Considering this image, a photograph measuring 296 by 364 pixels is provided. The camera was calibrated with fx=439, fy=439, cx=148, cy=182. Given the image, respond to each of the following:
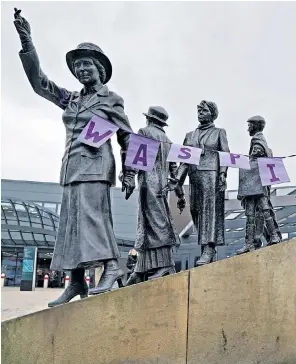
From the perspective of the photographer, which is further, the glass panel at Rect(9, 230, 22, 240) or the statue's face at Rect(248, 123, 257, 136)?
the glass panel at Rect(9, 230, 22, 240)

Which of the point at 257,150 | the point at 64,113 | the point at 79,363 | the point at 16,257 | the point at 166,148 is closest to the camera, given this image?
the point at 79,363

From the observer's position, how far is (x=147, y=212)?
4.98 metres

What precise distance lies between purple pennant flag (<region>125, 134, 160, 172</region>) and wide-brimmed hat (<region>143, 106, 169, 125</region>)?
83cm

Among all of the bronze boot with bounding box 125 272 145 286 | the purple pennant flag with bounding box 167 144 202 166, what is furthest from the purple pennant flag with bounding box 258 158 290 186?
the bronze boot with bounding box 125 272 145 286

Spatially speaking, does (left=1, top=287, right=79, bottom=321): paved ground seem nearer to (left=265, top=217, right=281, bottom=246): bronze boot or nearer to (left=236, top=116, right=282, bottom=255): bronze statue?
(left=236, top=116, right=282, bottom=255): bronze statue

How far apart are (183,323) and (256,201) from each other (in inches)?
103

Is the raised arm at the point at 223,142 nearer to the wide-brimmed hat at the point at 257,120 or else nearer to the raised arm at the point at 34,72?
the wide-brimmed hat at the point at 257,120

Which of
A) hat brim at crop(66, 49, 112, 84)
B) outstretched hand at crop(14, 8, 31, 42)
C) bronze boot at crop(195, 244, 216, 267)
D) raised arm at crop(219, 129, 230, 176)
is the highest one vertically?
outstretched hand at crop(14, 8, 31, 42)

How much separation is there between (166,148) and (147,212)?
2.89 ft

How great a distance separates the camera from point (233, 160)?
17.0ft

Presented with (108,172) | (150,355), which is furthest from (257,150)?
(150,355)

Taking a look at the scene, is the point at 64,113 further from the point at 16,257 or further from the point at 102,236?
the point at 16,257

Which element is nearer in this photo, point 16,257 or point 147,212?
point 147,212

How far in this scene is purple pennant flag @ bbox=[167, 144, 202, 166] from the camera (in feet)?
16.2
